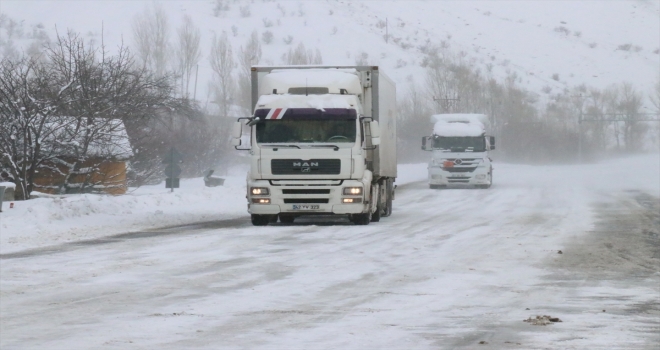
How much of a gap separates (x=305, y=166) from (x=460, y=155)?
22.6m

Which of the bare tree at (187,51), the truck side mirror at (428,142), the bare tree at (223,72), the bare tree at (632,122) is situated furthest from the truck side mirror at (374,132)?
the bare tree at (632,122)

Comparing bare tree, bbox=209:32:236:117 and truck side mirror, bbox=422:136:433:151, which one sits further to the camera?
bare tree, bbox=209:32:236:117

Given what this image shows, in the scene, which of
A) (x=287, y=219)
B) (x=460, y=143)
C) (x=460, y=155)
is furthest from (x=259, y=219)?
(x=460, y=155)

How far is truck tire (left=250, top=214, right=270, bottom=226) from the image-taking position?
75.7 ft

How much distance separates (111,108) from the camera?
32.9 metres

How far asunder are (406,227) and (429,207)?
8.30 metres

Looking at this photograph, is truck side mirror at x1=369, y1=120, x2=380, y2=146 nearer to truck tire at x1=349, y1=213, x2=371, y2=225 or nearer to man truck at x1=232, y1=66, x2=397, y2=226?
man truck at x1=232, y1=66, x2=397, y2=226

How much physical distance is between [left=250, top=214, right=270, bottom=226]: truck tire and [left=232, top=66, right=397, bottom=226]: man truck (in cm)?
14

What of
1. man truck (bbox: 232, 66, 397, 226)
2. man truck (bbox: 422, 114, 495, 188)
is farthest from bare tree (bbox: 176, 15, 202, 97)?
man truck (bbox: 232, 66, 397, 226)

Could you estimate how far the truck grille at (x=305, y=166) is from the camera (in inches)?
875

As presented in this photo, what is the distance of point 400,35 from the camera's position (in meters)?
156

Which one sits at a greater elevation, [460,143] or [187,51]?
[187,51]


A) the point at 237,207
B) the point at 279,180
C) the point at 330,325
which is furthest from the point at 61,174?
the point at 330,325

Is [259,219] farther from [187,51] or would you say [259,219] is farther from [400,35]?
[400,35]
